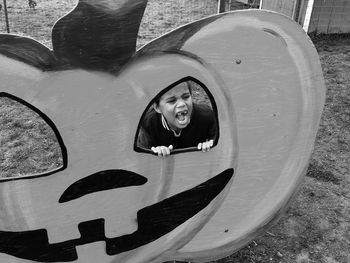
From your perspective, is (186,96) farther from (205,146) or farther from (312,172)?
(312,172)

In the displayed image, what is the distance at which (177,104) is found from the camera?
1786mm

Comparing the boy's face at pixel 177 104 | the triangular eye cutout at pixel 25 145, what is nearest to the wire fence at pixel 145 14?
the triangular eye cutout at pixel 25 145

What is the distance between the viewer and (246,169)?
6.43 feet

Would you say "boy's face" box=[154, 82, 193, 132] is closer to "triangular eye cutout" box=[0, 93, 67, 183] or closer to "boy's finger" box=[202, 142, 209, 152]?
"boy's finger" box=[202, 142, 209, 152]

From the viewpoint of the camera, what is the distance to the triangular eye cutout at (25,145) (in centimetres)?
322

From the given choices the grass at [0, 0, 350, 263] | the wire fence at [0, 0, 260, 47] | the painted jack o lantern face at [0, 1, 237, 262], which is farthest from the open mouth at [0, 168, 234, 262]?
the wire fence at [0, 0, 260, 47]

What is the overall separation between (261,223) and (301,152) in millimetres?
429

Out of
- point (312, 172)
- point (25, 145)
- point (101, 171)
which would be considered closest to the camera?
point (101, 171)

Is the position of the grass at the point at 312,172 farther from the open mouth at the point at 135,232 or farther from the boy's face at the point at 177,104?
the boy's face at the point at 177,104

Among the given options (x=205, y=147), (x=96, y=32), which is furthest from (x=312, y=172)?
(x=96, y=32)

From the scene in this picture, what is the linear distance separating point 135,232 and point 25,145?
6.36 feet

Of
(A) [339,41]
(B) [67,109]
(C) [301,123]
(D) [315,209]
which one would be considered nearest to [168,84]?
(B) [67,109]

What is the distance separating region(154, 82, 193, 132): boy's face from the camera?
1771 mm

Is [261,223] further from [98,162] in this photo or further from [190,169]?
[98,162]
